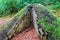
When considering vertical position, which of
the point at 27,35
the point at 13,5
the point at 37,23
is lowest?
the point at 13,5

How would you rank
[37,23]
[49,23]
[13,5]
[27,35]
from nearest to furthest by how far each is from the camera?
[49,23] → [37,23] → [27,35] → [13,5]

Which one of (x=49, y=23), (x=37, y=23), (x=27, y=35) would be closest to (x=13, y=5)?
(x=27, y=35)

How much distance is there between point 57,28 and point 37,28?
488 mm

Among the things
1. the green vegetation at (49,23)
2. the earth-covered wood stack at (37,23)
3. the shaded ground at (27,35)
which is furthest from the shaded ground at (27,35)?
the green vegetation at (49,23)

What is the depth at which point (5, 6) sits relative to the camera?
834 centimetres

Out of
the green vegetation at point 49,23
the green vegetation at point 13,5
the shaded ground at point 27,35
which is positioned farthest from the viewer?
the green vegetation at point 13,5

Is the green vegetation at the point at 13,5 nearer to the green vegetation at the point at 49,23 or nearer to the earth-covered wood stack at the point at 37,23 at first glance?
the earth-covered wood stack at the point at 37,23

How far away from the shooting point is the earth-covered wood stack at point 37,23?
11.7ft

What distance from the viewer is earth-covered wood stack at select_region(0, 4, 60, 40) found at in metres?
3.56

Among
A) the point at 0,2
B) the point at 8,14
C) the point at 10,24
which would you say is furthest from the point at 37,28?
the point at 0,2

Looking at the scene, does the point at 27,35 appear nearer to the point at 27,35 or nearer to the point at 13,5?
the point at 27,35

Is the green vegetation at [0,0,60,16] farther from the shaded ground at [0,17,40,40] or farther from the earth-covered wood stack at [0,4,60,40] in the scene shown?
the shaded ground at [0,17,40,40]

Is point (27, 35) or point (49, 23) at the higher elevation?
point (49, 23)

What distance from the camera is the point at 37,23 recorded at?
382 cm
